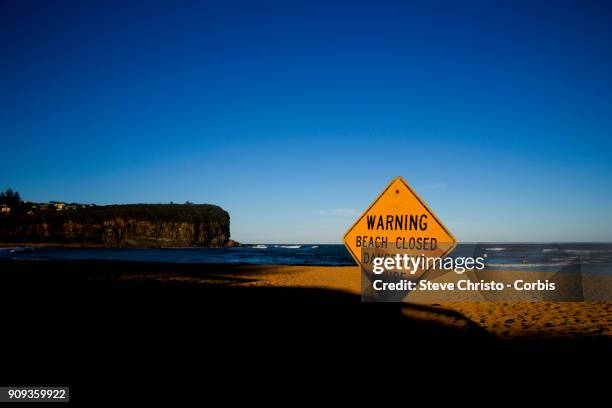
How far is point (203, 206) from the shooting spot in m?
111

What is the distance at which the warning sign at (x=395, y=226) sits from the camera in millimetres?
4934

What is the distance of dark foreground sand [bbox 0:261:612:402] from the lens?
12.3 feet


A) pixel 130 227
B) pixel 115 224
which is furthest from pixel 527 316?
pixel 115 224

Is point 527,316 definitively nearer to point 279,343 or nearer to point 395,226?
point 395,226

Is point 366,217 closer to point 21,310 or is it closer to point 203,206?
point 21,310

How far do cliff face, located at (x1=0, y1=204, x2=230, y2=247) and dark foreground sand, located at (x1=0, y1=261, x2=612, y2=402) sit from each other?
314ft

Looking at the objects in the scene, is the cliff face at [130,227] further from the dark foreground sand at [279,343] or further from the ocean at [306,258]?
the dark foreground sand at [279,343]

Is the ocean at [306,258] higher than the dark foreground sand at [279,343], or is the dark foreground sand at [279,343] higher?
the dark foreground sand at [279,343]

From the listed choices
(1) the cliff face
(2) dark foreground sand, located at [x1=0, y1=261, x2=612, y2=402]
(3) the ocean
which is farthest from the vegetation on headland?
(2) dark foreground sand, located at [x1=0, y1=261, x2=612, y2=402]

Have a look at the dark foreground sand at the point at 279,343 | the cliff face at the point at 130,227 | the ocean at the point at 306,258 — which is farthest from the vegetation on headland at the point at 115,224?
the dark foreground sand at the point at 279,343

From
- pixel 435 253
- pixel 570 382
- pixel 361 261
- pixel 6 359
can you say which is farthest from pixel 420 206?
pixel 6 359

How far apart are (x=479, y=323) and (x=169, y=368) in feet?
19.2

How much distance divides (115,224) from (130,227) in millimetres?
3913

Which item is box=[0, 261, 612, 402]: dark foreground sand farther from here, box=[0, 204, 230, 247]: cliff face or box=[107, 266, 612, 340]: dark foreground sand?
box=[0, 204, 230, 247]: cliff face
